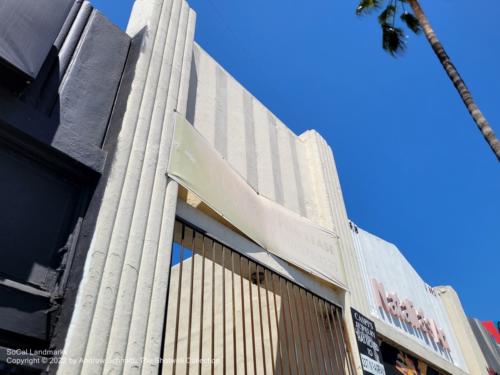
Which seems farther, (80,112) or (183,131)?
(183,131)

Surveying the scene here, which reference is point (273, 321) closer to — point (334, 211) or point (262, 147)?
point (334, 211)

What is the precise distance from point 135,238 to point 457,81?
7021 millimetres

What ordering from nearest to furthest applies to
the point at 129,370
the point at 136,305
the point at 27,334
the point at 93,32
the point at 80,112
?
1. the point at 27,334
2. the point at 129,370
3. the point at 136,305
4. the point at 80,112
5. the point at 93,32

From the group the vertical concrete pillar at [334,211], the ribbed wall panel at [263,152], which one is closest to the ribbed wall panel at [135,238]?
the ribbed wall panel at [263,152]

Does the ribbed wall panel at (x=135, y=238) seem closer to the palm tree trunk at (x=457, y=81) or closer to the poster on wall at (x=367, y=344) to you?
the poster on wall at (x=367, y=344)

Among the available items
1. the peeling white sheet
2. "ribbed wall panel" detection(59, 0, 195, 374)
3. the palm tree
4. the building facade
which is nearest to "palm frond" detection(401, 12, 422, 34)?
the palm tree

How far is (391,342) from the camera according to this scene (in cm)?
719

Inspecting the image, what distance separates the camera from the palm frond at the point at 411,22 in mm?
9594

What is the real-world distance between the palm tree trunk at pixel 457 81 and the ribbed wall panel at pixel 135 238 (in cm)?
527

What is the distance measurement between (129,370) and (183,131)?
2658 mm

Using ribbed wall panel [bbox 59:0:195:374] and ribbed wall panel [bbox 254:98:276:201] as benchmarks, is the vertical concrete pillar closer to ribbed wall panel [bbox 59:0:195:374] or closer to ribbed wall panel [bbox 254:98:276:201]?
ribbed wall panel [bbox 254:98:276:201]

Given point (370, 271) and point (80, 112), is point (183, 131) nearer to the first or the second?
point (80, 112)

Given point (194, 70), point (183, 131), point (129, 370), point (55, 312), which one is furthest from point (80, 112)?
point (194, 70)

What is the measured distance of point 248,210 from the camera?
17.2ft
